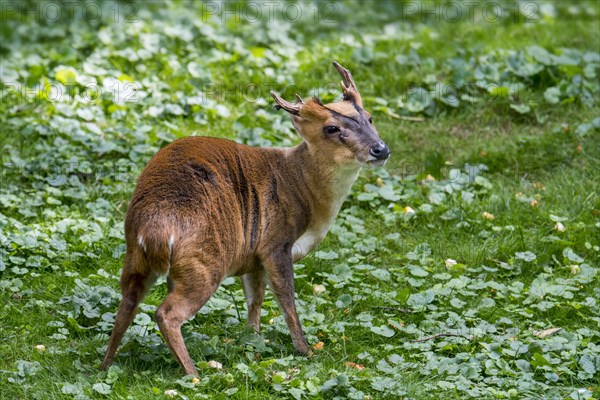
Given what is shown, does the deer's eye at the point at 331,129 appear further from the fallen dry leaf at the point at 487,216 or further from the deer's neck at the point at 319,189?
the fallen dry leaf at the point at 487,216

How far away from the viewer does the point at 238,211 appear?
18.8 feet

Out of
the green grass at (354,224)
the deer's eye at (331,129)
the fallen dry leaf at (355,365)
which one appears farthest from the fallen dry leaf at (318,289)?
the deer's eye at (331,129)

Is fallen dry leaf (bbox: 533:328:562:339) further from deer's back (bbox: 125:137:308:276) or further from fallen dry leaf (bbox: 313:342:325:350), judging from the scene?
deer's back (bbox: 125:137:308:276)

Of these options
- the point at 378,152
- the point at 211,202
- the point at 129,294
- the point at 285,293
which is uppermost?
the point at 378,152

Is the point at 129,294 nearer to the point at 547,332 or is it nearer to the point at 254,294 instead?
the point at 254,294

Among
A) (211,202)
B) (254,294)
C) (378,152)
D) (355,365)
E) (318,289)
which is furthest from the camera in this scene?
(318,289)

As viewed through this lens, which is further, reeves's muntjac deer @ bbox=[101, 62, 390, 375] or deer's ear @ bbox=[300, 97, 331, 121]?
deer's ear @ bbox=[300, 97, 331, 121]

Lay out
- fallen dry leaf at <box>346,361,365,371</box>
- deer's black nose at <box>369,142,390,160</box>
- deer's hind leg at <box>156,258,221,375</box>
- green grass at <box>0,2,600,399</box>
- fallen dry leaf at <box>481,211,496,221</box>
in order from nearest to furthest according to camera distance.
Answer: deer's hind leg at <box>156,258,221,375</box> < green grass at <box>0,2,600,399</box> < fallen dry leaf at <box>346,361,365,371</box> < deer's black nose at <box>369,142,390,160</box> < fallen dry leaf at <box>481,211,496,221</box>

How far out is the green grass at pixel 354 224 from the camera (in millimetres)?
5566

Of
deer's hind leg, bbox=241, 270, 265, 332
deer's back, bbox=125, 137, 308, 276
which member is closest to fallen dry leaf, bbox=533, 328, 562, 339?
deer's back, bbox=125, 137, 308, 276

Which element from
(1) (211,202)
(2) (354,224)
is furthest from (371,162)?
(2) (354,224)

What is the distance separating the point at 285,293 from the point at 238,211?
1.79 ft

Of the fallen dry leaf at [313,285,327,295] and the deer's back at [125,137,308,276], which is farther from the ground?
the deer's back at [125,137,308,276]

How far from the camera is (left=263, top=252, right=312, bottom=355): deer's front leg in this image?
5859 mm
